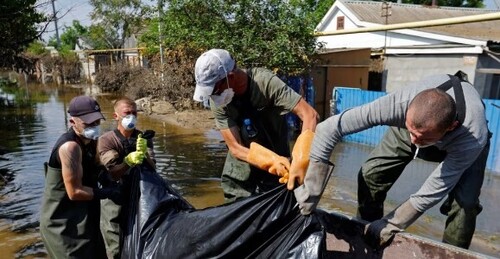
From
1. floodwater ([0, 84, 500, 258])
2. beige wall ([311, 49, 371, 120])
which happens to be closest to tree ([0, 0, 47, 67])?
floodwater ([0, 84, 500, 258])

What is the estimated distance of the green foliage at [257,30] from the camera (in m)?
8.16

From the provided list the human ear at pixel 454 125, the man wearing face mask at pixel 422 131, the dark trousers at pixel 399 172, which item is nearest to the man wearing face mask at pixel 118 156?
the man wearing face mask at pixel 422 131

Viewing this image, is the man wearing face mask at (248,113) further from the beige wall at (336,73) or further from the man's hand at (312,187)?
the beige wall at (336,73)

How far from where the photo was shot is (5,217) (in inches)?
185

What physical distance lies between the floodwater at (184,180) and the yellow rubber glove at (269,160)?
2719 mm

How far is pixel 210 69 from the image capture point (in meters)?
2.41

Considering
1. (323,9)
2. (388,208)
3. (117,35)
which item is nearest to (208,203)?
(388,208)

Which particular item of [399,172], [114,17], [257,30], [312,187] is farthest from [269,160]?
[114,17]

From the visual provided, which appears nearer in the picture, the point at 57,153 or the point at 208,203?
the point at 57,153

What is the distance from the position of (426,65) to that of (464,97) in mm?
11429

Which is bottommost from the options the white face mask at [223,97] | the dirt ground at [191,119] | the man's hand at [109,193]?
the dirt ground at [191,119]

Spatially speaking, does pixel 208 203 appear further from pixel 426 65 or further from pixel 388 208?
pixel 426 65

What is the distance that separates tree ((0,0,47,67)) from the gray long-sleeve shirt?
7.06m

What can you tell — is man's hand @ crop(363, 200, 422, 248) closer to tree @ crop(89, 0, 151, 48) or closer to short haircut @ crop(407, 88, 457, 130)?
short haircut @ crop(407, 88, 457, 130)
